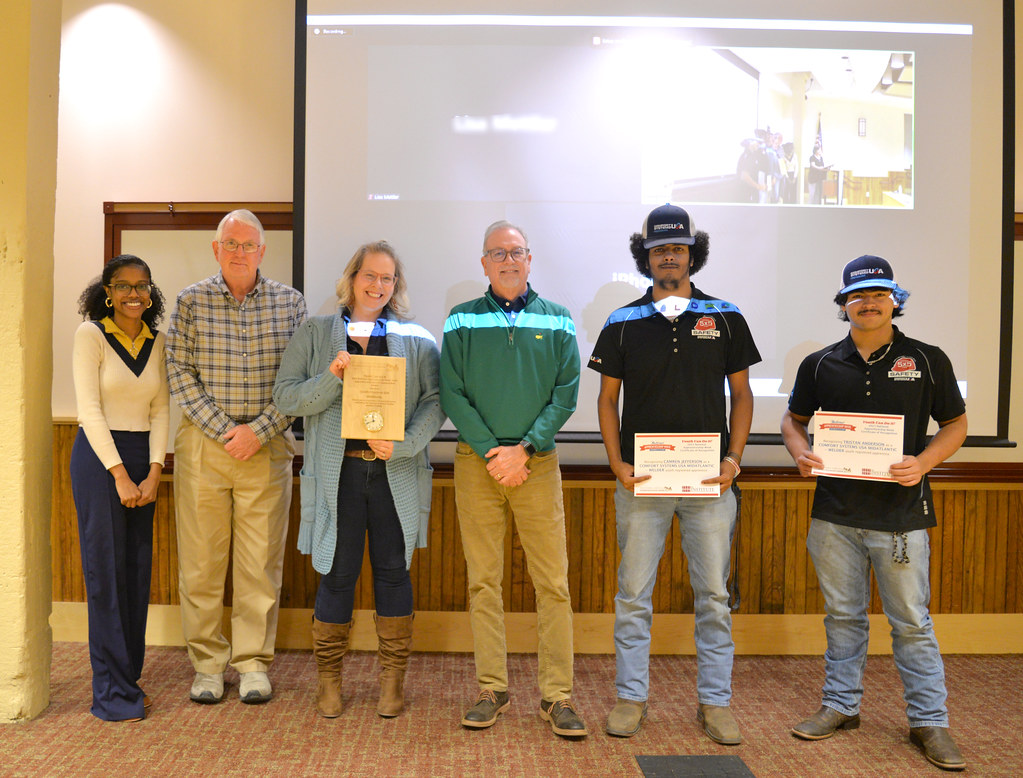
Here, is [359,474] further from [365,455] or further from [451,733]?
[451,733]

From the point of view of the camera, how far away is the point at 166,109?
3.69 m

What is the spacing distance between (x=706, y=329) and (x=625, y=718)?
1475 millimetres

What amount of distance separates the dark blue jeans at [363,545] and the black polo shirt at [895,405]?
164 centimetres

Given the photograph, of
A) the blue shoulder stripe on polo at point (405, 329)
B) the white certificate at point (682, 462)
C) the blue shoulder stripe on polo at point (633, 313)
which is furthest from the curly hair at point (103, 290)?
the white certificate at point (682, 462)

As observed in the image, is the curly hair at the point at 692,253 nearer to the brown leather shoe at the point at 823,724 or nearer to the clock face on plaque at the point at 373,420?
the clock face on plaque at the point at 373,420

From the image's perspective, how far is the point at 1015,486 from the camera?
3.69m

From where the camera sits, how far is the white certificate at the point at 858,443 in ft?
8.35

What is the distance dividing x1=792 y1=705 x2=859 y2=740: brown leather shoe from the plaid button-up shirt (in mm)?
2343

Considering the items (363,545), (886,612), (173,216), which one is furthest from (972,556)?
(173,216)

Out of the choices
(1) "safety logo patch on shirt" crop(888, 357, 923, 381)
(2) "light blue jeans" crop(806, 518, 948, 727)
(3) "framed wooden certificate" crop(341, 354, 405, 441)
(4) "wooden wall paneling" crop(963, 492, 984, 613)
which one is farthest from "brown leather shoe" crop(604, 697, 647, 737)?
(4) "wooden wall paneling" crop(963, 492, 984, 613)

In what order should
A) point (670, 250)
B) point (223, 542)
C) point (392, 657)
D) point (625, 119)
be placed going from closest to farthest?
point (670, 250) < point (392, 657) < point (223, 542) < point (625, 119)

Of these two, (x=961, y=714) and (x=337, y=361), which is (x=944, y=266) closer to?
(x=961, y=714)

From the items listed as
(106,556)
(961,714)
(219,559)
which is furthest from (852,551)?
(106,556)

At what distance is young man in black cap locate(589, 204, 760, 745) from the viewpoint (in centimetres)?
267
